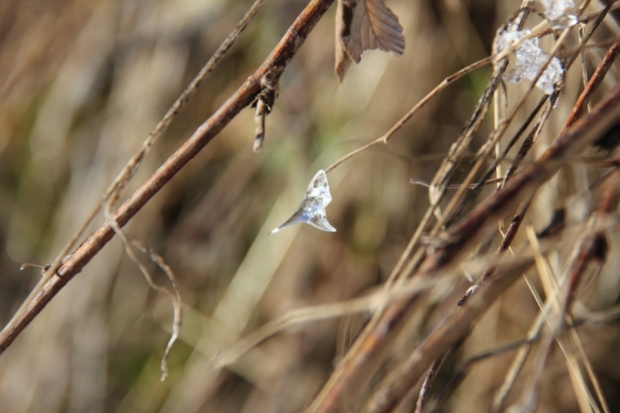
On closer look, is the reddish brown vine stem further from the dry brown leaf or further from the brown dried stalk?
the brown dried stalk

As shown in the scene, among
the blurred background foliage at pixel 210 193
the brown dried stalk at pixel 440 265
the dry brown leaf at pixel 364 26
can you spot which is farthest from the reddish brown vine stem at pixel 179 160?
the blurred background foliage at pixel 210 193

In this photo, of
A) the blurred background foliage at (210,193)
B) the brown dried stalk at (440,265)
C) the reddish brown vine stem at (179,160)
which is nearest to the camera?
the brown dried stalk at (440,265)

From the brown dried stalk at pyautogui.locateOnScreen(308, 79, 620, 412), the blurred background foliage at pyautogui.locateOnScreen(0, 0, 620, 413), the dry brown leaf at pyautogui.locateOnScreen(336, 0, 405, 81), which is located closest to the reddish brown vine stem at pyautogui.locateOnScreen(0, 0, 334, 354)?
the dry brown leaf at pyautogui.locateOnScreen(336, 0, 405, 81)

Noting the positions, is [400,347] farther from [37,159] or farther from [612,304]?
[37,159]

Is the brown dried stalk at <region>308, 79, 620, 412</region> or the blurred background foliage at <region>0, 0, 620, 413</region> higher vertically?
the blurred background foliage at <region>0, 0, 620, 413</region>

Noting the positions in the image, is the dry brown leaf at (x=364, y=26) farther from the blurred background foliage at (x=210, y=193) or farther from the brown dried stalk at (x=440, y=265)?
the blurred background foliage at (x=210, y=193)

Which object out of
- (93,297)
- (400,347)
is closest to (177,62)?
(93,297)
